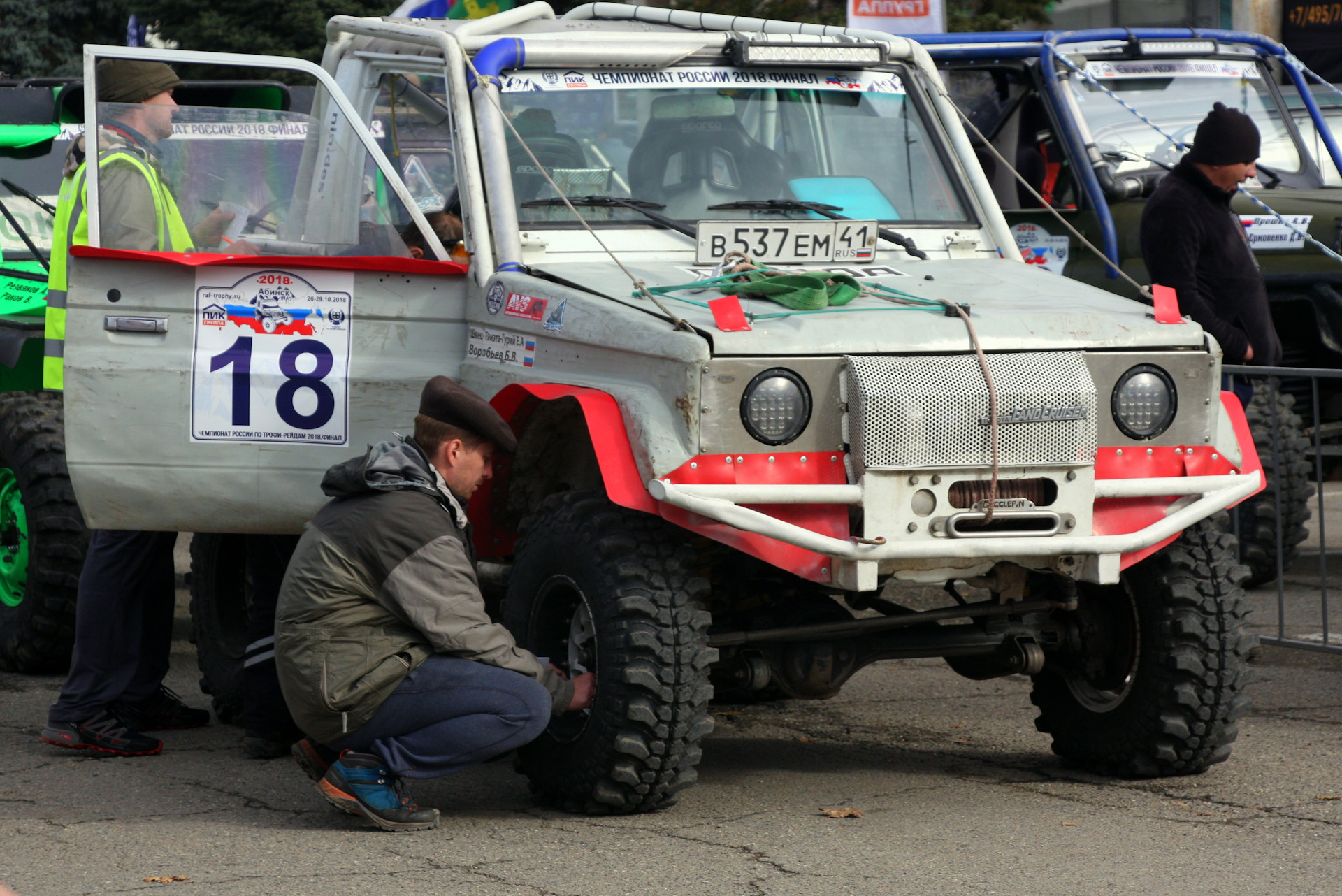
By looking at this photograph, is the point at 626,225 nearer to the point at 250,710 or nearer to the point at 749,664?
the point at 749,664

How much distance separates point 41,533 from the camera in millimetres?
7055

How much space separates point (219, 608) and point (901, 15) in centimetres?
663

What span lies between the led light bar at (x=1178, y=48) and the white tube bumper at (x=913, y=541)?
17.8ft

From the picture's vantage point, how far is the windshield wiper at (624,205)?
5.79m

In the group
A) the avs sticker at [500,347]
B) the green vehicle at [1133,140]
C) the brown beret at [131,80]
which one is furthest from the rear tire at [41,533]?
the green vehicle at [1133,140]

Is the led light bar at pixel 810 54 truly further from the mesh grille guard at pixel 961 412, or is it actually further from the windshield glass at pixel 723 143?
the mesh grille guard at pixel 961 412

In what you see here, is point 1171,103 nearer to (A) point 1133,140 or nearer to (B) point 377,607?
(A) point 1133,140

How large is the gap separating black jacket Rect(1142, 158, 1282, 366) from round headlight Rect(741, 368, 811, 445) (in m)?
3.13

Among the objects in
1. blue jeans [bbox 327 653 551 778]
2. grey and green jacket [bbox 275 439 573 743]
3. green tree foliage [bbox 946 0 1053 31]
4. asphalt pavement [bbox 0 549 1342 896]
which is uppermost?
green tree foliage [bbox 946 0 1053 31]

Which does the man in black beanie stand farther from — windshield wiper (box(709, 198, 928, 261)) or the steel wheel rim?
the steel wheel rim

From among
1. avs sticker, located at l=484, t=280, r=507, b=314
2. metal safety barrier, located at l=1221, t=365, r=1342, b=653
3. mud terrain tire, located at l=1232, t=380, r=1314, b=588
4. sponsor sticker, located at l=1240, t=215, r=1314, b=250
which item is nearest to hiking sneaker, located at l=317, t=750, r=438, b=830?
avs sticker, located at l=484, t=280, r=507, b=314

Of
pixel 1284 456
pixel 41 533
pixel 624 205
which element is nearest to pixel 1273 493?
pixel 1284 456

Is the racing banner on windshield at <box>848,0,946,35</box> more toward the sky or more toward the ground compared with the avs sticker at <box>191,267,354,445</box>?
more toward the sky

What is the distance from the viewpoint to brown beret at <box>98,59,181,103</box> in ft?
19.1
